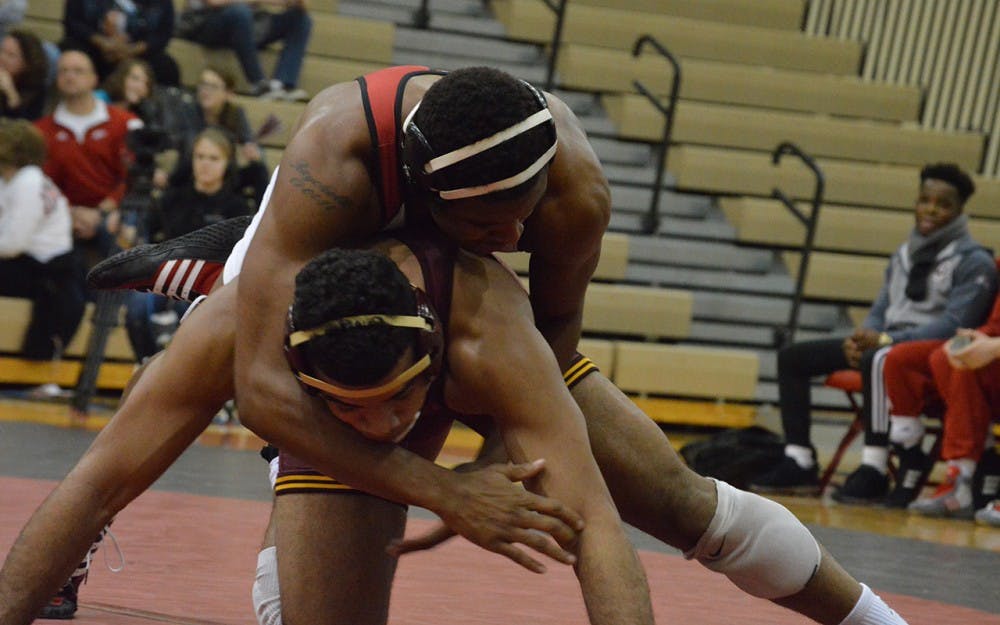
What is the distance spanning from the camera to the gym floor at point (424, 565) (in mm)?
3221

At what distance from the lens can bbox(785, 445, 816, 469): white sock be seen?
5953 mm

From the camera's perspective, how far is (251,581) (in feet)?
11.3

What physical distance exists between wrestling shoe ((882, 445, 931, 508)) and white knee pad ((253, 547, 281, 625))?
11.7ft

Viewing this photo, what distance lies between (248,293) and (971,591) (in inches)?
95.0

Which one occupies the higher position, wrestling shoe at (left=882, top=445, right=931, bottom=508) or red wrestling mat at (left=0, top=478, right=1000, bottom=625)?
red wrestling mat at (left=0, top=478, right=1000, bottom=625)

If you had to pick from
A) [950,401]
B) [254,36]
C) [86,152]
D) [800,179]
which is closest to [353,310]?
[950,401]

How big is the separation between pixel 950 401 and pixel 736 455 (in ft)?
2.61

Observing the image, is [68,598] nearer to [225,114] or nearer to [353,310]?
[353,310]

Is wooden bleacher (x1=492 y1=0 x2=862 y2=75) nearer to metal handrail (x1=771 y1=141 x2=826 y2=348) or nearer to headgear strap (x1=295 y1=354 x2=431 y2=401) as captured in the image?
metal handrail (x1=771 y1=141 x2=826 y2=348)

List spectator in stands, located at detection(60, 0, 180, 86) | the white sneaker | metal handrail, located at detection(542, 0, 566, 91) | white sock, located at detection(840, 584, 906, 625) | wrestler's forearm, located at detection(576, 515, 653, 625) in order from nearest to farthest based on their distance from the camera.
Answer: wrestler's forearm, located at detection(576, 515, 653, 625)
white sock, located at detection(840, 584, 906, 625)
spectator in stands, located at detection(60, 0, 180, 86)
the white sneaker
metal handrail, located at detection(542, 0, 566, 91)

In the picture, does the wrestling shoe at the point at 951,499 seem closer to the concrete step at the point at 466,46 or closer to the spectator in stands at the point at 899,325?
the spectator in stands at the point at 899,325

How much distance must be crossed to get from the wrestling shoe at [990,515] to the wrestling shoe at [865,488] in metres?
0.38

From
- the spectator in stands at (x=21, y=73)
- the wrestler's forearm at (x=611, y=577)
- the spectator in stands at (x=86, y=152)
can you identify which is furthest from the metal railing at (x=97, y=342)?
the wrestler's forearm at (x=611, y=577)

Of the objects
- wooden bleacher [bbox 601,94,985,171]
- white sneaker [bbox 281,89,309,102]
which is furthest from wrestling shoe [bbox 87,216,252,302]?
wooden bleacher [bbox 601,94,985,171]
